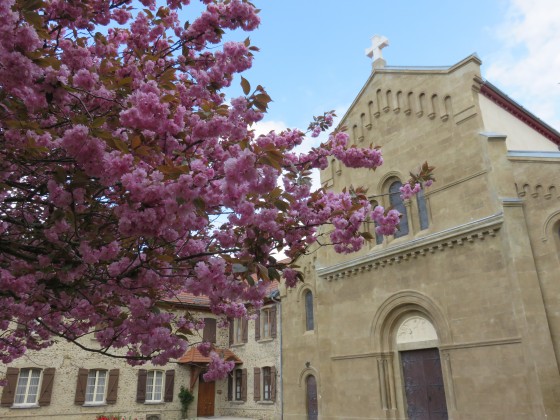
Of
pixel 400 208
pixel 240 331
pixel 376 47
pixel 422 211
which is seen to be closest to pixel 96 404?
pixel 240 331

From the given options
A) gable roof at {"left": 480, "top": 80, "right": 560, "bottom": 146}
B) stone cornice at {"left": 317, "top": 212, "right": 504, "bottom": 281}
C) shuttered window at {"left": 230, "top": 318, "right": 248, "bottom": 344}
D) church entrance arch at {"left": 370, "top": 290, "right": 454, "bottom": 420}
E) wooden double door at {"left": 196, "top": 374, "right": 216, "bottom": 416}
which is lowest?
wooden double door at {"left": 196, "top": 374, "right": 216, "bottom": 416}

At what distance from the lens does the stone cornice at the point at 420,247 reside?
→ 465 inches

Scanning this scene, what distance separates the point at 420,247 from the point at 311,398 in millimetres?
7623

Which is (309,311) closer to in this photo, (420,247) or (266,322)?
(266,322)

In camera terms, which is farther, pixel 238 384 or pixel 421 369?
pixel 238 384

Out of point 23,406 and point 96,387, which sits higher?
point 96,387

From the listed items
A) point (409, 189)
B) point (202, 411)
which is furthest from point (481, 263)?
point (202, 411)

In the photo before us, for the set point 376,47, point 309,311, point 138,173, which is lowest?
point 138,173

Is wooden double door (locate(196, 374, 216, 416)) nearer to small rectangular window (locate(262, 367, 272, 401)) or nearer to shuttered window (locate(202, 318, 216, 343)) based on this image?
shuttered window (locate(202, 318, 216, 343))

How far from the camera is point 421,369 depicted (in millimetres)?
13008

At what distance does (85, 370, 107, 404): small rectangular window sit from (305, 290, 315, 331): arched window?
417 inches

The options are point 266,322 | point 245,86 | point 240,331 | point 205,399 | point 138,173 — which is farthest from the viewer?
point 240,331

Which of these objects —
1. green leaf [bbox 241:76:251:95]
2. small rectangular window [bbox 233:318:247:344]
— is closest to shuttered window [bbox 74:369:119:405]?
small rectangular window [bbox 233:318:247:344]

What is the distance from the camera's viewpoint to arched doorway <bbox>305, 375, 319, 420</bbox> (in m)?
16.4
